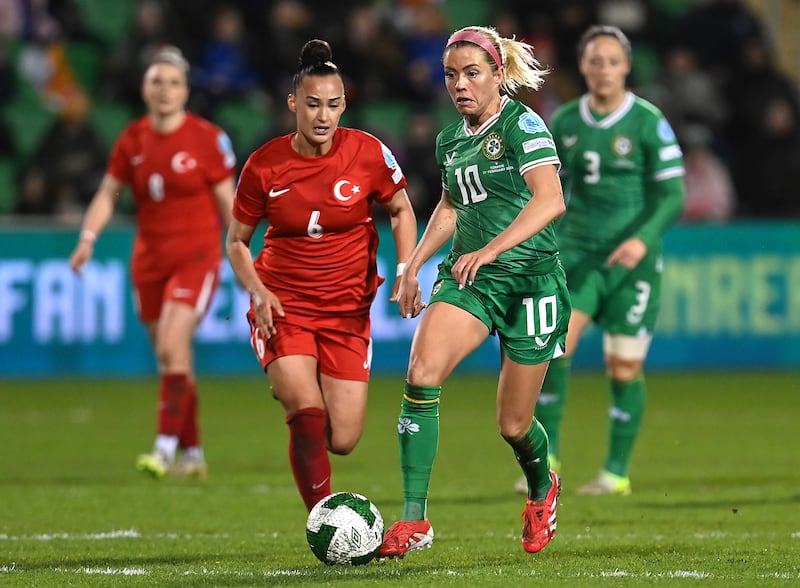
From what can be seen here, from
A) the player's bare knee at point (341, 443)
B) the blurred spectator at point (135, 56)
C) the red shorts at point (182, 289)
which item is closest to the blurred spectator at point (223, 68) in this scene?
the blurred spectator at point (135, 56)

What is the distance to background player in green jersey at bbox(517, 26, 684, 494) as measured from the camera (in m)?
9.05

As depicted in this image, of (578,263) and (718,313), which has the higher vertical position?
(578,263)

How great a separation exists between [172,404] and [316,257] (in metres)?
3.21

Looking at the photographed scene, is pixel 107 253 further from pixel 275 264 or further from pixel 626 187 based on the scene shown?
pixel 275 264

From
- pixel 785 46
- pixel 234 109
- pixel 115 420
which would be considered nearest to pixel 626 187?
pixel 115 420

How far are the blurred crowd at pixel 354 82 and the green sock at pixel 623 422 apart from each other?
26.4 ft

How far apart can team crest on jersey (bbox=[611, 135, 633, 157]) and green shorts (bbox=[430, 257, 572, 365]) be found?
8.23ft

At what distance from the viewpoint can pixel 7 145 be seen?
58.6 ft

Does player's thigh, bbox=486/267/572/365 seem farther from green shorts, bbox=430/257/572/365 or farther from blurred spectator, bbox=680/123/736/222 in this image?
blurred spectator, bbox=680/123/736/222

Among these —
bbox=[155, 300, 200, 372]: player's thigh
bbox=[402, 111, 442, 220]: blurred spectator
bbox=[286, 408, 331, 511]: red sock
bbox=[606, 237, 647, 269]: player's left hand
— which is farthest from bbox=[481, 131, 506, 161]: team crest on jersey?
bbox=[402, 111, 442, 220]: blurred spectator

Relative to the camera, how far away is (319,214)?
6.98 m

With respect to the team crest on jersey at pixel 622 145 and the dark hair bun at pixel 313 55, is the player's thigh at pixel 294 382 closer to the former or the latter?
the dark hair bun at pixel 313 55

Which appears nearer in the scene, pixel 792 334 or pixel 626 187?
pixel 626 187

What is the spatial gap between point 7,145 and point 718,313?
799cm
